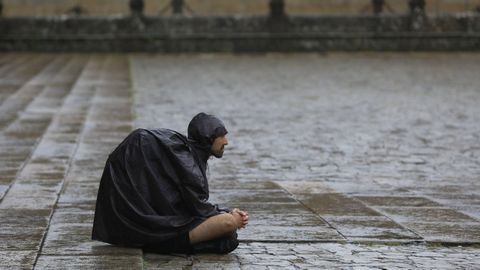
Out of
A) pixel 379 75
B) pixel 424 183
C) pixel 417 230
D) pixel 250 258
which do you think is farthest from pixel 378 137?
pixel 379 75

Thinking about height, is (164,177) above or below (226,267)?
above

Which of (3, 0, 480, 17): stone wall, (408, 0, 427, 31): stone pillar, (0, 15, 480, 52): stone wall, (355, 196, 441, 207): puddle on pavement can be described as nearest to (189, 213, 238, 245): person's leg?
(355, 196, 441, 207): puddle on pavement

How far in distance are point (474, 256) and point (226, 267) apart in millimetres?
1385

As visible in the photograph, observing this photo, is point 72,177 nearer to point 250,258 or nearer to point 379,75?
point 250,258

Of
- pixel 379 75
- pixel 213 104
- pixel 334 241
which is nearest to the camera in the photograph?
pixel 334 241

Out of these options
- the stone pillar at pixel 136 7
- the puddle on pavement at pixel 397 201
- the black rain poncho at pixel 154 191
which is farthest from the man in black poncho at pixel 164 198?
the stone pillar at pixel 136 7

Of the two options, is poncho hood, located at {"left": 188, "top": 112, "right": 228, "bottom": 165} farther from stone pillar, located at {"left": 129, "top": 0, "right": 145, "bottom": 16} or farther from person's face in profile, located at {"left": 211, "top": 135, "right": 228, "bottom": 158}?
stone pillar, located at {"left": 129, "top": 0, "right": 145, "bottom": 16}

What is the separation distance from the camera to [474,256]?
603 centimetres

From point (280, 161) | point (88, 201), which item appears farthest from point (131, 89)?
point (88, 201)

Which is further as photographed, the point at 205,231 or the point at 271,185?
the point at 271,185

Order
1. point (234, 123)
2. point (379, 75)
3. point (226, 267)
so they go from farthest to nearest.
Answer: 1. point (379, 75)
2. point (234, 123)
3. point (226, 267)

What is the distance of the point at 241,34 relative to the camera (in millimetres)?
28641

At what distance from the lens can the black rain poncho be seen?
578 cm

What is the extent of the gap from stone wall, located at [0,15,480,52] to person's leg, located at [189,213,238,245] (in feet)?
74.0
